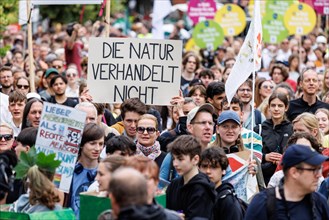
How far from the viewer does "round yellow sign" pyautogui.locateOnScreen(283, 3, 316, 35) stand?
79.0 feet

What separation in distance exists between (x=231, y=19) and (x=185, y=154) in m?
17.3

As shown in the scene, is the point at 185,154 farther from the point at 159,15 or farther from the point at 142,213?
the point at 159,15

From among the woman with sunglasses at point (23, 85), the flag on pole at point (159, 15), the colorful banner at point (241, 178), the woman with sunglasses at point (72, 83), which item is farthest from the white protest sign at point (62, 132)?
the flag on pole at point (159, 15)

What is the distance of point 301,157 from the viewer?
7.70 m

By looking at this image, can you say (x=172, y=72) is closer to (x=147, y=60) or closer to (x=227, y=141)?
(x=147, y=60)

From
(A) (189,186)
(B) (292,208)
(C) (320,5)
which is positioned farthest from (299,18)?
(B) (292,208)

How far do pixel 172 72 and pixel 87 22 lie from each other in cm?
2244

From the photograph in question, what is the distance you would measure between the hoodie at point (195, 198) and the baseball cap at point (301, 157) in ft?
3.91

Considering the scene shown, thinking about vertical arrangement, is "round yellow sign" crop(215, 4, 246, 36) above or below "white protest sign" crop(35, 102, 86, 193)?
above

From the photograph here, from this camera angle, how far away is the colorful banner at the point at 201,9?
1022 inches

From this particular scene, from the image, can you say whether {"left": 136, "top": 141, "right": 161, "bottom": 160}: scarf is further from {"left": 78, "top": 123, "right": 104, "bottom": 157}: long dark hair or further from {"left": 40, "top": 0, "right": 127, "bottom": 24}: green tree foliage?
{"left": 40, "top": 0, "right": 127, "bottom": 24}: green tree foliage

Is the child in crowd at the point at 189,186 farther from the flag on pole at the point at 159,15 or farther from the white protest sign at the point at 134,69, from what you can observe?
the flag on pole at the point at 159,15

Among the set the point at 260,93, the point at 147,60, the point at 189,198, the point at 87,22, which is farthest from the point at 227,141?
the point at 87,22

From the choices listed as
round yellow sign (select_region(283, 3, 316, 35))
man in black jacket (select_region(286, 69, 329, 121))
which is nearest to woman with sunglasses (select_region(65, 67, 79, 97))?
man in black jacket (select_region(286, 69, 329, 121))
